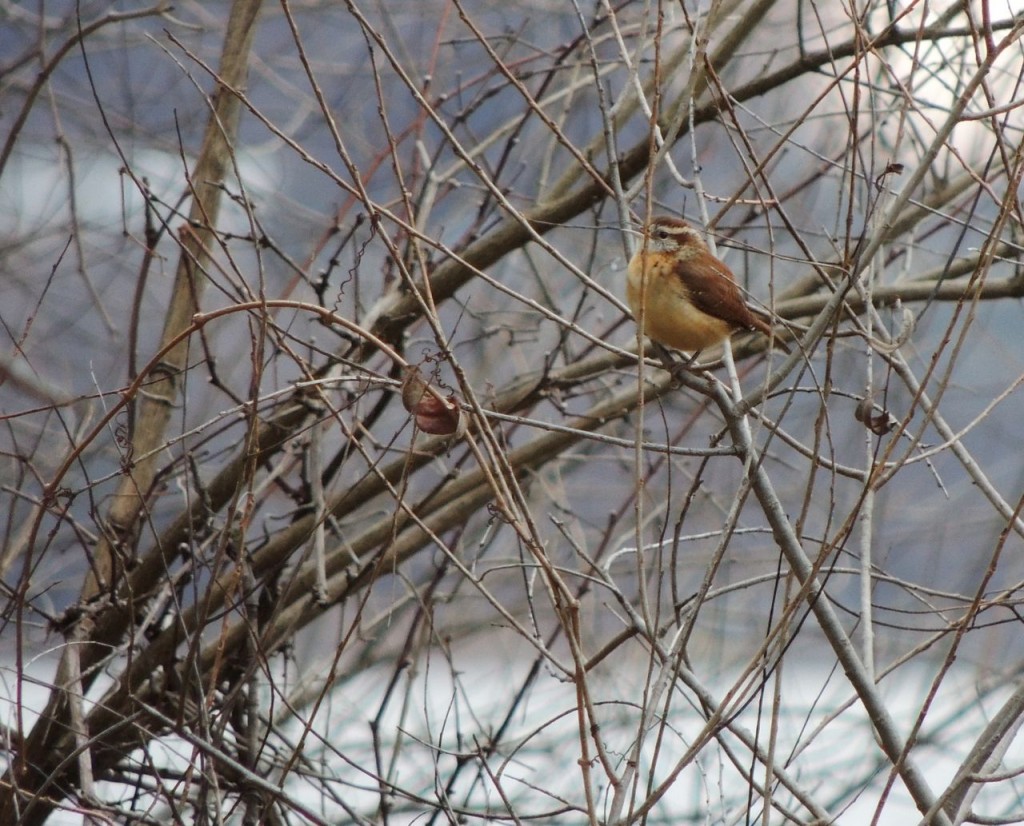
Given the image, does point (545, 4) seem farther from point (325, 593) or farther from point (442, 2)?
point (325, 593)

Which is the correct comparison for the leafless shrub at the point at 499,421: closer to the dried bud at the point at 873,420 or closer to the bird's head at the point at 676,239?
the dried bud at the point at 873,420

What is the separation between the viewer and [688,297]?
399 centimetres

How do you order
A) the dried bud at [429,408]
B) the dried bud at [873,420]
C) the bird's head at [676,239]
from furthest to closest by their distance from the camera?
the bird's head at [676,239], the dried bud at [873,420], the dried bud at [429,408]

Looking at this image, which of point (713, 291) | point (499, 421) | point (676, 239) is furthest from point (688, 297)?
point (499, 421)

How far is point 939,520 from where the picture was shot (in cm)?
744

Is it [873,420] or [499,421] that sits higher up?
[499,421]

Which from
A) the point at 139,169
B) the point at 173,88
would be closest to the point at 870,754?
the point at 139,169

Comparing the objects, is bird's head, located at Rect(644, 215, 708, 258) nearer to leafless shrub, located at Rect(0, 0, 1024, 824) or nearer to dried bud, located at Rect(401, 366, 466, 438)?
leafless shrub, located at Rect(0, 0, 1024, 824)

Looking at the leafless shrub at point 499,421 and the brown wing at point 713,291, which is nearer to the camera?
the leafless shrub at point 499,421

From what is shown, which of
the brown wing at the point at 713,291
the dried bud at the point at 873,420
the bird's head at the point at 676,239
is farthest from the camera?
the bird's head at the point at 676,239

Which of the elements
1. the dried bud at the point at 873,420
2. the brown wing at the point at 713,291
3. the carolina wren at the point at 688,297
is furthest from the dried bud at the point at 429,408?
the brown wing at the point at 713,291

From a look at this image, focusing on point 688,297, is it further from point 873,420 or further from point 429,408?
point 429,408

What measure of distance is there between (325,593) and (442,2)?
197 inches

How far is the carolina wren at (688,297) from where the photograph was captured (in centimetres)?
396
